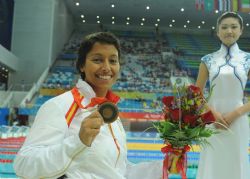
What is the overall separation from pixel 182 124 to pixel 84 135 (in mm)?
598

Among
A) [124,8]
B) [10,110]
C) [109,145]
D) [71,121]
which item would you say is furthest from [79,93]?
[124,8]

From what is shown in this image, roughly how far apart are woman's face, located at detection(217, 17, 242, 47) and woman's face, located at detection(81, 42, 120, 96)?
1.59 m

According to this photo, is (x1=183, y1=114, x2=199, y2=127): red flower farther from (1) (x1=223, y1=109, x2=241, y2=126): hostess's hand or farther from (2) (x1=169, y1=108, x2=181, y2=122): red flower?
(1) (x1=223, y1=109, x2=241, y2=126): hostess's hand

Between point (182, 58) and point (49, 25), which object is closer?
point (49, 25)

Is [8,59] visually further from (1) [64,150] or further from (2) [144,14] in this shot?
(1) [64,150]

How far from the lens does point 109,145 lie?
1516 millimetres

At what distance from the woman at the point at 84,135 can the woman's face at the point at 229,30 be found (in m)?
1.51

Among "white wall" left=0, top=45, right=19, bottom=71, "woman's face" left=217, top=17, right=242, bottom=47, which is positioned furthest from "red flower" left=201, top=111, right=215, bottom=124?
"white wall" left=0, top=45, right=19, bottom=71

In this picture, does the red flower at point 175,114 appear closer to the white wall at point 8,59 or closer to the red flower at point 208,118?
the red flower at point 208,118

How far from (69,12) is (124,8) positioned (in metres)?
4.53

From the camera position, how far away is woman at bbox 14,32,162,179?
1305 millimetres

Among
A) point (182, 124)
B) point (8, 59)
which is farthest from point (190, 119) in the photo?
point (8, 59)

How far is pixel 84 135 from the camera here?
1.31 m

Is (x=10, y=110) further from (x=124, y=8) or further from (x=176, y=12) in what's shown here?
(x=176, y=12)
